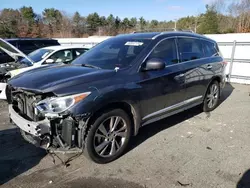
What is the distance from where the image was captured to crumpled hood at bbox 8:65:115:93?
3112 millimetres

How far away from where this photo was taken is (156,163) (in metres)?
3.53

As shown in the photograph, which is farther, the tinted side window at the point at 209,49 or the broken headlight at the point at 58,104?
the tinted side window at the point at 209,49

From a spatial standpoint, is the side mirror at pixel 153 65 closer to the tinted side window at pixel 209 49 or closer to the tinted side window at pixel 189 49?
the tinted side window at pixel 189 49

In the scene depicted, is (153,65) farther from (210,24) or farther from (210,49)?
(210,24)

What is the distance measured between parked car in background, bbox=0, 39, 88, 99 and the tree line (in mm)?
12148

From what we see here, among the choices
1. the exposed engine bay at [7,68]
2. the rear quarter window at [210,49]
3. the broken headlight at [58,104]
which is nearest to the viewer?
the broken headlight at [58,104]

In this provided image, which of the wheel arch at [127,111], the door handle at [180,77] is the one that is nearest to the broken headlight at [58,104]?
the wheel arch at [127,111]

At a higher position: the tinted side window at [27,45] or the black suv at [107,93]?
the tinted side window at [27,45]

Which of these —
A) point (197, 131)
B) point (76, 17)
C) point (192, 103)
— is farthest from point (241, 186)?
point (76, 17)

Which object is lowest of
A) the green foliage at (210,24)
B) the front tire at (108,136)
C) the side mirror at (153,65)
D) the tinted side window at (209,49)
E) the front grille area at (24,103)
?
the front tire at (108,136)

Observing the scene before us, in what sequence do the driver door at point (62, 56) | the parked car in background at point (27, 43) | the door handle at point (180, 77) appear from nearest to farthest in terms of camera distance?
1. the door handle at point (180, 77)
2. the driver door at point (62, 56)
3. the parked car in background at point (27, 43)

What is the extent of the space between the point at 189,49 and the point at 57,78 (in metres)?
2.79

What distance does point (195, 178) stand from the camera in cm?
316

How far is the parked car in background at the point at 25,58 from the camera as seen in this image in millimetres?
6105
